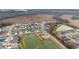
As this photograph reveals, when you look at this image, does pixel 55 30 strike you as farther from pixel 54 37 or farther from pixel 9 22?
pixel 9 22

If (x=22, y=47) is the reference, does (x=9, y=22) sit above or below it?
above
